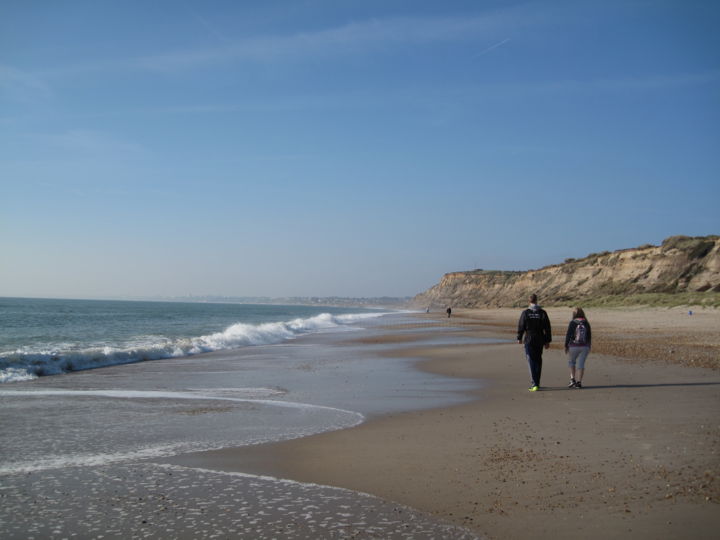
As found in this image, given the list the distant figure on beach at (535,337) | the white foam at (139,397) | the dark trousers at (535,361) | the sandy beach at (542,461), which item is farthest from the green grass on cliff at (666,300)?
the white foam at (139,397)

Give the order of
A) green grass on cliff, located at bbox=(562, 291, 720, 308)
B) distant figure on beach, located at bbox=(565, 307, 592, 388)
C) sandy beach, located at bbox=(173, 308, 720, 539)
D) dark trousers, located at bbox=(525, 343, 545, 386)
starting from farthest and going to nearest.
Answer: green grass on cliff, located at bbox=(562, 291, 720, 308), distant figure on beach, located at bbox=(565, 307, 592, 388), dark trousers, located at bbox=(525, 343, 545, 386), sandy beach, located at bbox=(173, 308, 720, 539)

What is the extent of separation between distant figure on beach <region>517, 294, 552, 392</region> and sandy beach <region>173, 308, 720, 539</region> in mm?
571

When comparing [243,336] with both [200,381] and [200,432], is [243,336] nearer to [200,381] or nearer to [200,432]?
[200,381]

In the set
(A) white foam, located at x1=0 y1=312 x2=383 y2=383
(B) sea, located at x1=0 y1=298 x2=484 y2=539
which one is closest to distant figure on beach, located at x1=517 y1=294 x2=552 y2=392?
(B) sea, located at x1=0 y1=298 x2=484 y2=539

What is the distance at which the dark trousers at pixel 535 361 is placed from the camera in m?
11.0

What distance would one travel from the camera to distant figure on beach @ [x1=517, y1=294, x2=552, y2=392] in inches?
432

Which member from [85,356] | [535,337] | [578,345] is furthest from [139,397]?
[578,345]

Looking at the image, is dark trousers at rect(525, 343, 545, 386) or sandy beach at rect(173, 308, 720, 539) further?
dark trousers at rect(525, 343, 545, 386)

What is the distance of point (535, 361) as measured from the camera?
11.0m

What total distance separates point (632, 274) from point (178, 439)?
234 ft

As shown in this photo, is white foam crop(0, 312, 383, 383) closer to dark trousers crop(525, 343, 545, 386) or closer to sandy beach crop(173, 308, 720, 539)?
sandy beach crop(173, 308, 720, 539)

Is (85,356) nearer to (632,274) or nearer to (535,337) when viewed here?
(535,337)

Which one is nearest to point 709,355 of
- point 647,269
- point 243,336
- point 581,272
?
point 243,336

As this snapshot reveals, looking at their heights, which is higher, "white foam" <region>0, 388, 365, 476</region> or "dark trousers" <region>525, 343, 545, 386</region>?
"dark trousers" <region>525, 343, 545, 386</region>
